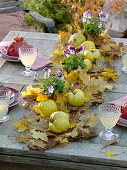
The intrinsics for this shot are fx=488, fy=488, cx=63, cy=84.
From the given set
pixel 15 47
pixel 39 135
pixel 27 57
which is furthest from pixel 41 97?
pixel 15 47

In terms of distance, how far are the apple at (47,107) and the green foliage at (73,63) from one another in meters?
0.50

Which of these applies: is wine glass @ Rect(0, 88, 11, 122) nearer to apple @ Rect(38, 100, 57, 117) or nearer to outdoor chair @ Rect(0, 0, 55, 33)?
apple @ Rect(38, 100, 57, 117)

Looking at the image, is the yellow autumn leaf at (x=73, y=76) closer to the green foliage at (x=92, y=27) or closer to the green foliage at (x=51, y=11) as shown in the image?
the green foliage at (x=92, y=27)

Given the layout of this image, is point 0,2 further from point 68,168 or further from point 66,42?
point 68,168

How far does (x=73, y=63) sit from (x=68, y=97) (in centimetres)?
37

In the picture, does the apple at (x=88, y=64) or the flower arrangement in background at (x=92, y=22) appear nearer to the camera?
the apple at (x=88, y=64)

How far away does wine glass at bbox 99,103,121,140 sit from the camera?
2.35 meters

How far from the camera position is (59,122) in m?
2.37

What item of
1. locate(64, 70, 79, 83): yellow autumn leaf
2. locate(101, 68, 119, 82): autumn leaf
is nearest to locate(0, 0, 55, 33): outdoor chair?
locate(101, 68, 119, 82): autumn leaf

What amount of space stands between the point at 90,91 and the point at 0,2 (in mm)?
2477

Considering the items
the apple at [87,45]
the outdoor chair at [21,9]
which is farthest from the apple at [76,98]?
the outdoor chair at [21,9]

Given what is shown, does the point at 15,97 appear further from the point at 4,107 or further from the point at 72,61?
the point at 72,61

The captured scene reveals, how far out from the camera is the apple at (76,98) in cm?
265

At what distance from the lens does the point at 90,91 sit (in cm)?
282
